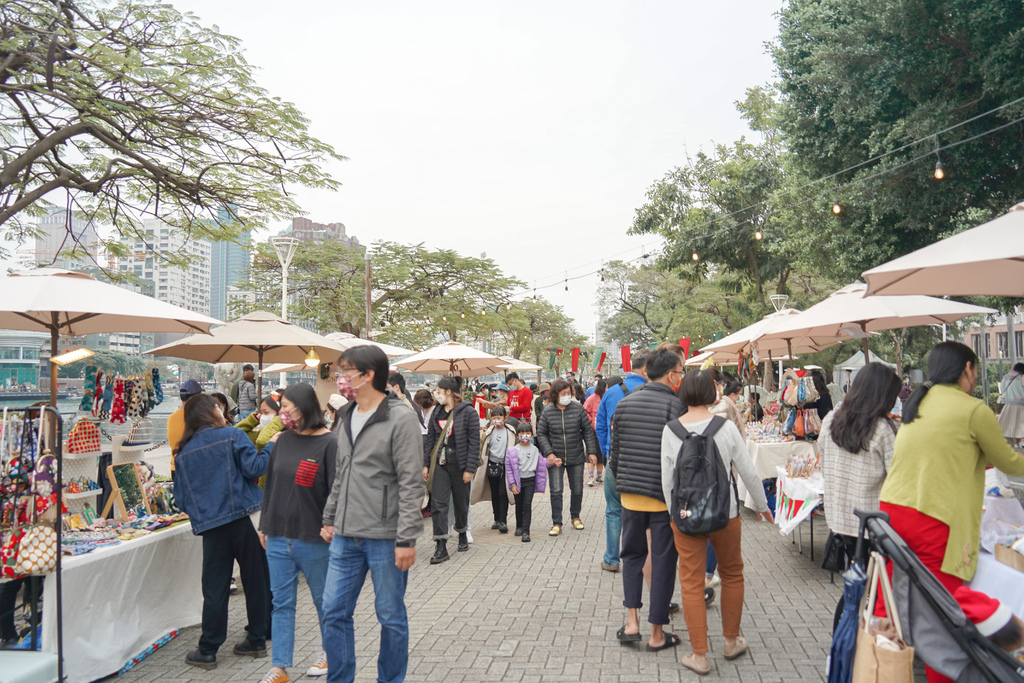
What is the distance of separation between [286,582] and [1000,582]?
379 centimetres

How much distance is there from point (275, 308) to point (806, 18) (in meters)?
19.2

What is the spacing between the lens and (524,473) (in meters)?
7.99

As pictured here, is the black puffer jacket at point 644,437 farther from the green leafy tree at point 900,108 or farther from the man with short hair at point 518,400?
the green leafy tree at point 900,108

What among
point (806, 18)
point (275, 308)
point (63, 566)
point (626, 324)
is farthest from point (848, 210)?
point (626, 324)

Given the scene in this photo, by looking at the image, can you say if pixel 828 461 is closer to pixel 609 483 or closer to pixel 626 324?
pixel 609 483

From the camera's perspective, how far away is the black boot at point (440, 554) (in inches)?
272

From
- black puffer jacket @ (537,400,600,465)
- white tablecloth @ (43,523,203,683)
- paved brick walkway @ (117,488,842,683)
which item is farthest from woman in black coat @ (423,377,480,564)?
white tablecloth @ (43,523,203,683)

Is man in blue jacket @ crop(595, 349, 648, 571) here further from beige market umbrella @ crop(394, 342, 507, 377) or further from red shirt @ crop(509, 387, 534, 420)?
beige market umbrella @ crop(394, 342, 507, 377)

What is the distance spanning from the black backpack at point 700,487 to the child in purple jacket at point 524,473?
13.6 ft

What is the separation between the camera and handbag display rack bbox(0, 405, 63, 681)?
3.62 m

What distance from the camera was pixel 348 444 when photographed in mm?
3574

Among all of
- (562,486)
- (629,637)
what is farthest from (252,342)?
(629,637)

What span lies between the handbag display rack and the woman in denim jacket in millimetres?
756

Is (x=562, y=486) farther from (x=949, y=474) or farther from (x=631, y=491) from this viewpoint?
(x=949, y=474)
